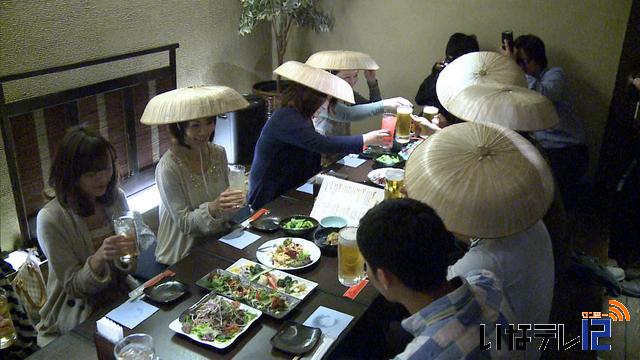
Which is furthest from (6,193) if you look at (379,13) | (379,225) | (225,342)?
Answer: (379,13)

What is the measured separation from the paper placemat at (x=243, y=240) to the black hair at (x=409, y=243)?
971 mm

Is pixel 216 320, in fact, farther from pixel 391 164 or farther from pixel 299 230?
pixel 391 164

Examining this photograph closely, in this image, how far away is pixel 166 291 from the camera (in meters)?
1.84

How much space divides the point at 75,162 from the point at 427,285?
1.47 m

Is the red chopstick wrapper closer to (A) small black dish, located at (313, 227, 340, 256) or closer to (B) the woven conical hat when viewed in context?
(A) small black dish, located at (313, 227, 340, 256)

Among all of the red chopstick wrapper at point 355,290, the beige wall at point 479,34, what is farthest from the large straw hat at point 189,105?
the beige wall at point 479,34

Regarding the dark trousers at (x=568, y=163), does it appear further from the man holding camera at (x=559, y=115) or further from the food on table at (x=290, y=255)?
the food on table at (x=290, y=255)

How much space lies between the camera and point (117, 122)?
4125 millimetres

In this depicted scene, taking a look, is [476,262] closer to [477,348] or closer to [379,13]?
[477,348]

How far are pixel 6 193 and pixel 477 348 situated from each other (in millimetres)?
3235

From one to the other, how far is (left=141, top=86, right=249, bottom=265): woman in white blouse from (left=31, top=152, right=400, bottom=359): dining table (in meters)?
0.22

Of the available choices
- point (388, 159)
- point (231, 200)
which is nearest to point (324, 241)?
point (231, 200)

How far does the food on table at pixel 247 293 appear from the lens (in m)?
1.77

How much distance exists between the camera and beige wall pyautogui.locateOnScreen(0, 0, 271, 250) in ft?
10.5
